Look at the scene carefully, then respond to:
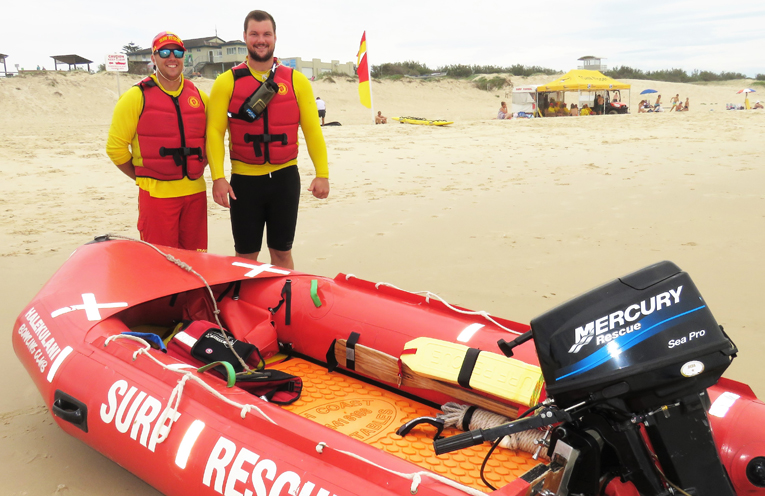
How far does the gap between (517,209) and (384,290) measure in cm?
331

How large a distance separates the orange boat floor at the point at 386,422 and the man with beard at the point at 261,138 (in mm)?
864

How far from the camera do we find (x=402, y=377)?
2172mm

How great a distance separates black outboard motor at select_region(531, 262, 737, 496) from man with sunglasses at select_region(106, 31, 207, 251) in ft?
6.90

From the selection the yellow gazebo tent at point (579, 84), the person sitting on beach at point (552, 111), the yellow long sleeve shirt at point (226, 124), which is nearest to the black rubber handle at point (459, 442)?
the yellow long sleeve shirt at point (226, 124)

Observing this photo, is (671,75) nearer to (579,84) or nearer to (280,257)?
(579,84)

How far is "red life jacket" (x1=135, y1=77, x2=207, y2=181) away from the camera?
2.77 meters

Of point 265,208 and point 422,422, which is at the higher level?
point 265,208

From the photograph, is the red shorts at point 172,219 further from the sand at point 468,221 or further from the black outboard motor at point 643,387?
the black outboard motor at point 643,387

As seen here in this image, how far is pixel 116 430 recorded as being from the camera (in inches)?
71.9

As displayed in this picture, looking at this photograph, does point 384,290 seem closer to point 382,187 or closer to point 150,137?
point 150,137

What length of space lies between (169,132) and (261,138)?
0.41m

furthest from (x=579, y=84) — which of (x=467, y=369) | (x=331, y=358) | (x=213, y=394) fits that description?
(x=213, y=394)

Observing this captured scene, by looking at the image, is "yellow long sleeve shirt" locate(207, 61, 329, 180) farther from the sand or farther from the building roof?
Answer: the building roof

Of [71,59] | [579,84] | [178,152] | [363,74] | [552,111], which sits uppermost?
[71,59]
